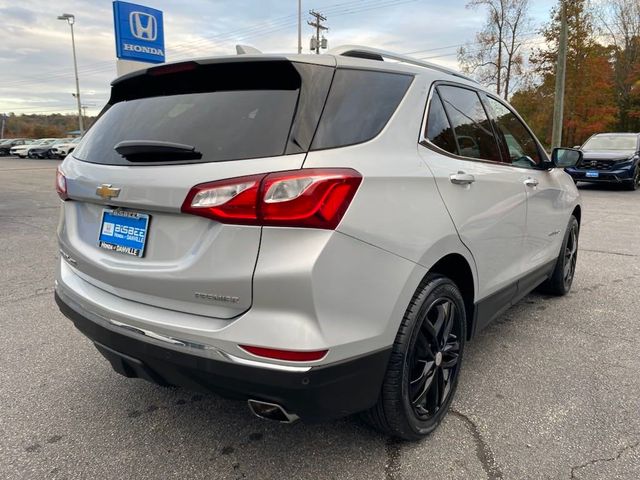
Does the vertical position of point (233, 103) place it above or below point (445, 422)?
above

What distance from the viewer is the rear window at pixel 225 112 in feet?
6.06

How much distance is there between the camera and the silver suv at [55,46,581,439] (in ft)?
5.66

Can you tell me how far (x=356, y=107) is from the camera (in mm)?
1997

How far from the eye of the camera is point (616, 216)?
9.48 metres

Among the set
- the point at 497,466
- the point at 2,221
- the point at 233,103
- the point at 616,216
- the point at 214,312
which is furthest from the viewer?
the point at 616,216

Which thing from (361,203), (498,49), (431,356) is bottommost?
(431,356)

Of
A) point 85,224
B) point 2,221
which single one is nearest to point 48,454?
point 85,224

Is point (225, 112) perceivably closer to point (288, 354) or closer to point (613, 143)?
point (288, 354)

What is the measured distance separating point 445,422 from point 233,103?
1868 millimetres

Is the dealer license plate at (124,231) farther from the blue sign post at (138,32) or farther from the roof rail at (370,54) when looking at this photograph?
the blue sign post at (138,32)

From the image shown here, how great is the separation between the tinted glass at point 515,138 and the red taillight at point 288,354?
6.87ft

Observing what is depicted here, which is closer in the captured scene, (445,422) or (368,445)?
(368,445)

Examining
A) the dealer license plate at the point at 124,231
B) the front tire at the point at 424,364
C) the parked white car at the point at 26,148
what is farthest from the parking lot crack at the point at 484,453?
the parked white car at the point at 26,148

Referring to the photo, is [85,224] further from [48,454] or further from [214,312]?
[48,454]
